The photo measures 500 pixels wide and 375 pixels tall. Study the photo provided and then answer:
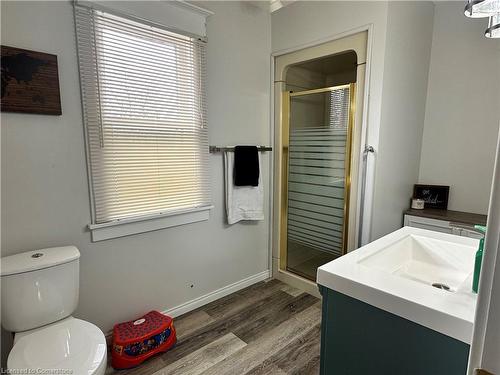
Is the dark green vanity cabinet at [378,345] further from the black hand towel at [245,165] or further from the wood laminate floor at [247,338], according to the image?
the black hand towel at [245,165]

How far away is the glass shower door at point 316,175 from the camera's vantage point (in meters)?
2.45

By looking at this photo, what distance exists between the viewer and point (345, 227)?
2461 mm

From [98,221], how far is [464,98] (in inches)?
125

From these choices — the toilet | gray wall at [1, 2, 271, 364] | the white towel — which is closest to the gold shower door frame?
gray wall at [1, 2, 271, 364]

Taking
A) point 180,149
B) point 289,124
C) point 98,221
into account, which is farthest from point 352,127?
point 98,221

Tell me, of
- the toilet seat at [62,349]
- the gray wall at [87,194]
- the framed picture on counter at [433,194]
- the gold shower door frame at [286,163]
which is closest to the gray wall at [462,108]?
the framed picture on counter at [433,194]

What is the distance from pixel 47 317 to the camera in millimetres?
1508

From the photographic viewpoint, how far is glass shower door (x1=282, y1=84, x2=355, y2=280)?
8.04 feet

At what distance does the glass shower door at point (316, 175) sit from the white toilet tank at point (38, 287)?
1950 mm

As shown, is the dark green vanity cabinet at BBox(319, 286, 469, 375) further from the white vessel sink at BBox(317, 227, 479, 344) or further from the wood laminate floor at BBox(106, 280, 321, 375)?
the wood laminate floor at BBox(106, 280, 321, 375)

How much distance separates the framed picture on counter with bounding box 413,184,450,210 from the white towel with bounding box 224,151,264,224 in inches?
60.8

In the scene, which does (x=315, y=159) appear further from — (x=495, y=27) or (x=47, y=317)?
(x=47, y=317)

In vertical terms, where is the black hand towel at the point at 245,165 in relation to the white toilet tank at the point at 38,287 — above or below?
above

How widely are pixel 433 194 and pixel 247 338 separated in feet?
7.12
